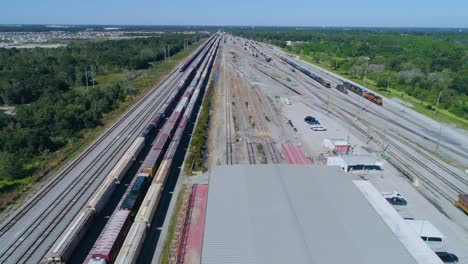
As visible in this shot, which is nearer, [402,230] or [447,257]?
[447,257]

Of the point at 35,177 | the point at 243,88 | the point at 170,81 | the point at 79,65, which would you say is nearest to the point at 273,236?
the point at 35,177

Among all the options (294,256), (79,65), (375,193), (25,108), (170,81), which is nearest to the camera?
(294,256)

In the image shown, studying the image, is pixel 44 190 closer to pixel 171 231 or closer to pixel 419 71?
pixel 171 231

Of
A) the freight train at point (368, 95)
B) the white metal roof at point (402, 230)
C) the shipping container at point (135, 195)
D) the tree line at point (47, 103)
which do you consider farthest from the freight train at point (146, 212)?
the freight train at point (368, 95)

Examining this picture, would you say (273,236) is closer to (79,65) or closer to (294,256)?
(294,256)

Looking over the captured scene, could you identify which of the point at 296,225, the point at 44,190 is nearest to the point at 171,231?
the point at 296,225

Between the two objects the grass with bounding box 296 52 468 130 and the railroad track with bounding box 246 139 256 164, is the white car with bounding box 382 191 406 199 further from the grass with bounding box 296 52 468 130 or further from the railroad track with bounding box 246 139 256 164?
the grass with bounding box 296 52 468 130

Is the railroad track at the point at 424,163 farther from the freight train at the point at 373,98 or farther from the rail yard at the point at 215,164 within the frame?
the freight train at the point at 373,98
